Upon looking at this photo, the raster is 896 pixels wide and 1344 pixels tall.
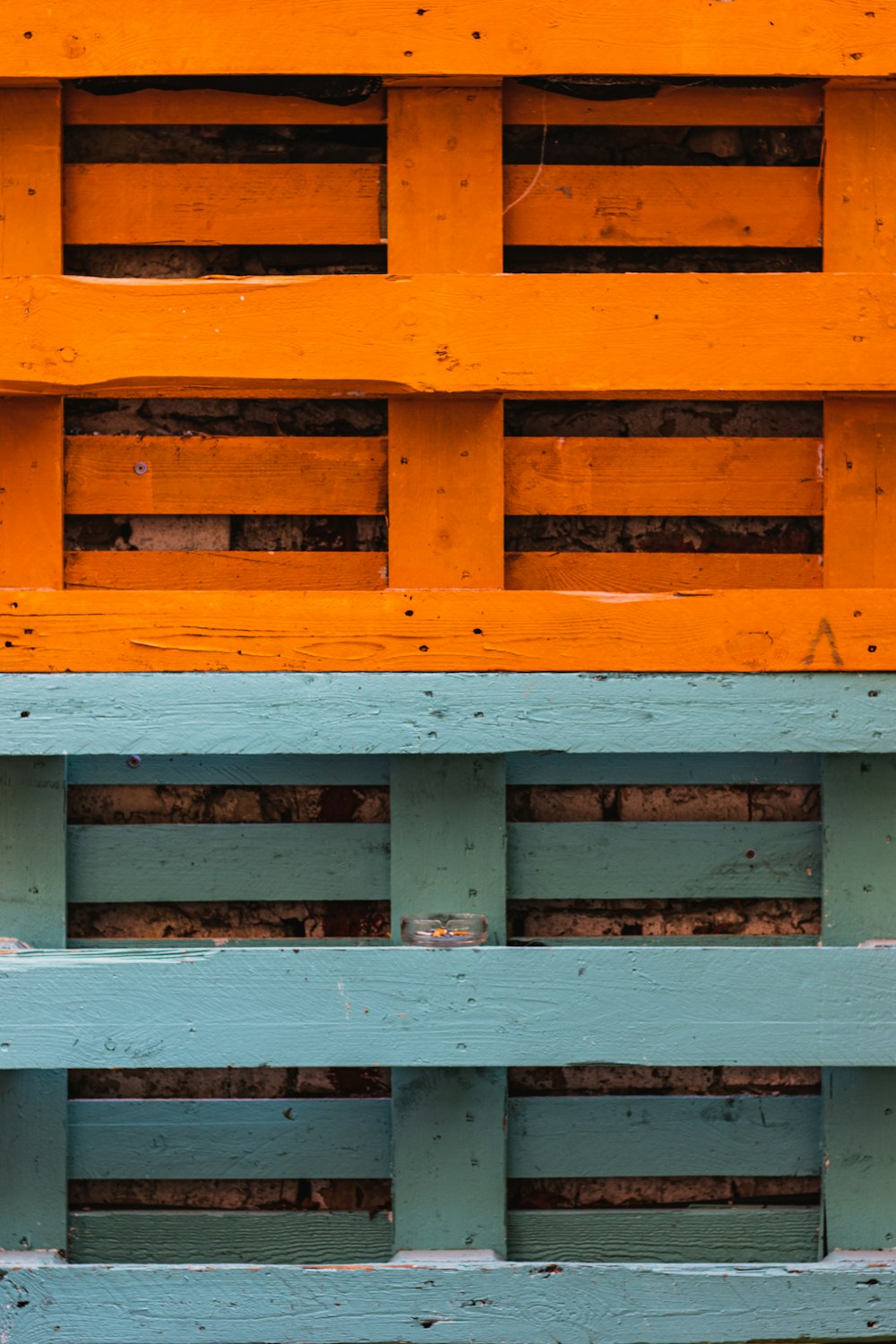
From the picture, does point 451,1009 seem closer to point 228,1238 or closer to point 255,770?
point 255,770

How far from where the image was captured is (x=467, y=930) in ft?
7.08

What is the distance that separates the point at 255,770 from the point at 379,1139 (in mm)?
844

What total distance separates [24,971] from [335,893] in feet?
2.08

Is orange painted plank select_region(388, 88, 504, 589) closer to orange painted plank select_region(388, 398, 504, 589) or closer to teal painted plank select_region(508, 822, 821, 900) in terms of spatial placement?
orange painted plank select_region(388, 398, 504, 589)

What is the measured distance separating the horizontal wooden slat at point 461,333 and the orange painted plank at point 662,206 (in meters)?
0.20

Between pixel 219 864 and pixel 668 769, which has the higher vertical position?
pixel 668 769

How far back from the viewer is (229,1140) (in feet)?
7.34

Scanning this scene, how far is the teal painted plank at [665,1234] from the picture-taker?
2.22 meters

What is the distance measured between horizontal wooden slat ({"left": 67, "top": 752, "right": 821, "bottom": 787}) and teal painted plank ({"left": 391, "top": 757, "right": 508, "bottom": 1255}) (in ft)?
0.33

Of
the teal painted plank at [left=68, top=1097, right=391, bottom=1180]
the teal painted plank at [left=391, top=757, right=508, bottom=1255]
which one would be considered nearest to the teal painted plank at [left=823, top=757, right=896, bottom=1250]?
the teal painted plank at [left=391, top=757, right=508, bottom=1255]

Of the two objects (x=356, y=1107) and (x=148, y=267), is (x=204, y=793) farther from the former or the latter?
(x=148, y=267)

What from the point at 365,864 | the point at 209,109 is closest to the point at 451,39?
the point at 209,109

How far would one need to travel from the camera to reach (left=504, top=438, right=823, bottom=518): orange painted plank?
2227 mm

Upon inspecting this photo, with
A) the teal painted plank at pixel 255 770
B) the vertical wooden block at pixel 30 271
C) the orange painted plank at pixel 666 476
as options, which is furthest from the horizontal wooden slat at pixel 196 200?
the teal painted plank at pixel 255 770
